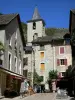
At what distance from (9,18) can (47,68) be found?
23.4m

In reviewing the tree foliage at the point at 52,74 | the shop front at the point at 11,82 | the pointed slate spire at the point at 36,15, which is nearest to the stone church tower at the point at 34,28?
the pointed slate spire at the point at 36,15

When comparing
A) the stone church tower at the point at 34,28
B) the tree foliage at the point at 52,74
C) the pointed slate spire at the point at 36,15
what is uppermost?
the pointed slate spire at the point at 36,15

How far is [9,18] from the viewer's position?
31953 mm

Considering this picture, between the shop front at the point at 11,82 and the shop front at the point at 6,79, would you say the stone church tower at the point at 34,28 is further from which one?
the shop front at the point at 6,79

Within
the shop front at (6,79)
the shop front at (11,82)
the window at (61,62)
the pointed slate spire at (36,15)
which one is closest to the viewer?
the shop front at (6,79)

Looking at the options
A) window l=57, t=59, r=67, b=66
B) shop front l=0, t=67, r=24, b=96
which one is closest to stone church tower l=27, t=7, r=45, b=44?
window l=57, t=59, r=67, b=66

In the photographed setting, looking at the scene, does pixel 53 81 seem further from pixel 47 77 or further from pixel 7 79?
pixel 7 79

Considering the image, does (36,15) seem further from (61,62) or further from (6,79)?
(6,79)

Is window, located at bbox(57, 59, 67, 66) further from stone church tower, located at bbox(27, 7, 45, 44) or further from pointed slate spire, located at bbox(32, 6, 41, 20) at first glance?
pointed slate spire, located at bbox(32, 6, 41, 20)

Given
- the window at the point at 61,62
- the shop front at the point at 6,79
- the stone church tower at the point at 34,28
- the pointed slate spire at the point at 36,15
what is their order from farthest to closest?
1. the pointed slate spire at the point at 36,15
2. the stone church tower at the point at 34,28
3. the window at the point at 61,62
4. the shop front at the point at 6,79

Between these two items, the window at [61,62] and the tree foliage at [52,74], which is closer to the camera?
the tree foliage at [52,74]

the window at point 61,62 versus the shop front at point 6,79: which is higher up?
the window at point 61,62

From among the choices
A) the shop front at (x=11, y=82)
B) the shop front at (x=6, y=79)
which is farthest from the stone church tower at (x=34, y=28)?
the shop front at (x=6, y=79)

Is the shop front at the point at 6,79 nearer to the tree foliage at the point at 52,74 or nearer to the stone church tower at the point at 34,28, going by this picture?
the tree foliage at the point at 52,74
